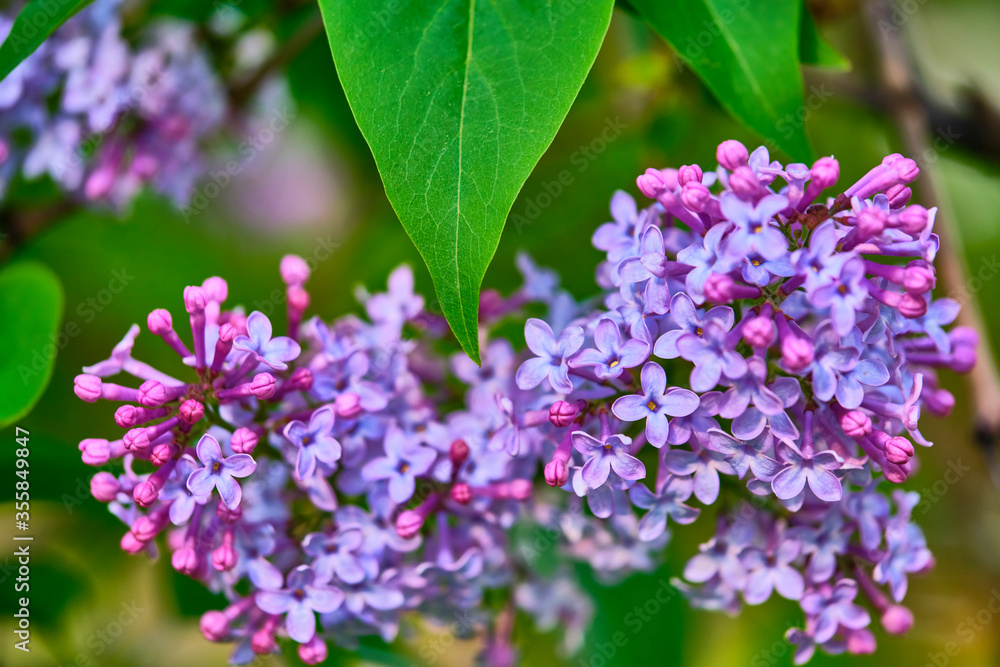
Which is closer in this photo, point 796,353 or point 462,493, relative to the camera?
point 796,353

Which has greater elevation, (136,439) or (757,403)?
(136,439)

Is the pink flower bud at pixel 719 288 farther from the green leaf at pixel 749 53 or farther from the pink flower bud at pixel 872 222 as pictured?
the green leaf at pixel 749 53

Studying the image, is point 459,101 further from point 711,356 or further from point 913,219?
point 913,219

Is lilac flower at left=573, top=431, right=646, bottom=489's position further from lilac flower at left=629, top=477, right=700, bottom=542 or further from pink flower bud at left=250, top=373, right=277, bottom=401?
pink flower bud at left=250, top=373, right=277, bottom=401

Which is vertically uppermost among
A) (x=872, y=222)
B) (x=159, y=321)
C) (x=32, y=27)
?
(x=32, y=27)

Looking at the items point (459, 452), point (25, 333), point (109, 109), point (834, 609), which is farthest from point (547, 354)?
point (109, 109)

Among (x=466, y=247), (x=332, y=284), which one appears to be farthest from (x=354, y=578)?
(x=332, y=284)

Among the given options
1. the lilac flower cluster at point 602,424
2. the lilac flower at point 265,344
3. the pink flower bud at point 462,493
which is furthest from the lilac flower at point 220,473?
the pink flower bud at point 462,493
